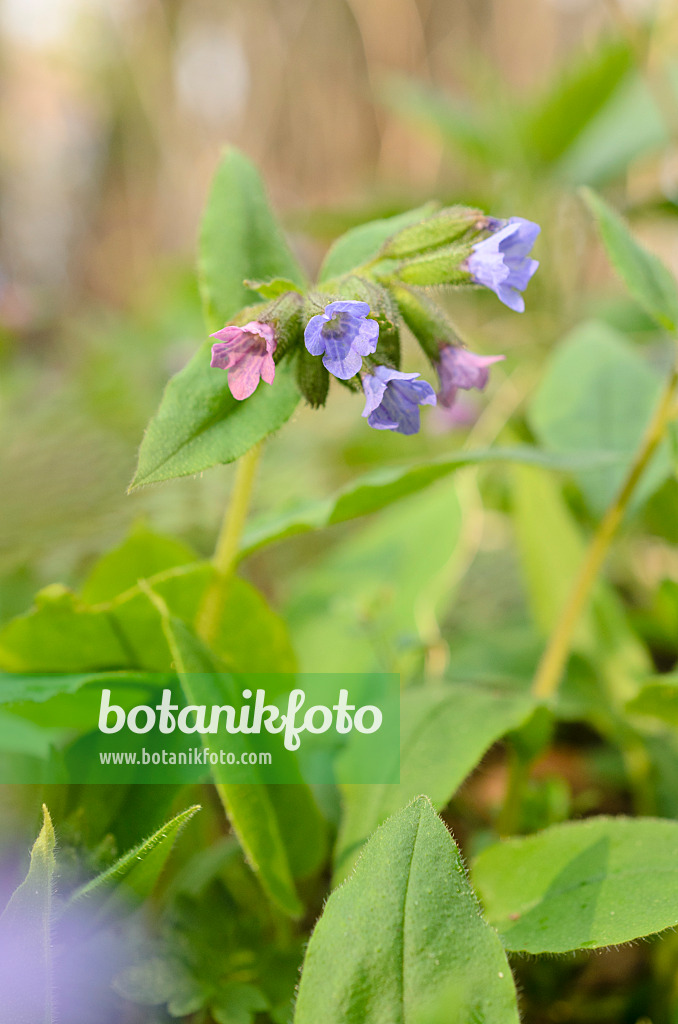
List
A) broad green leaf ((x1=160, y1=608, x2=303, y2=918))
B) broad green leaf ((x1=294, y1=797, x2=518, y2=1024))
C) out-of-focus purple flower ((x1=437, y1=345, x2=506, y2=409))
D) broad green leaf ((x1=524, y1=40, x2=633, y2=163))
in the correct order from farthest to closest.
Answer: broad green leaf ((x1=524, y1=40, x2=633, y2=163)) < out-of-focus purple flower ((x1=437, y1=345, x2=506, y2=409)) < broad green leaf ((x1=160, y1=608, x2=303, y2=918)) < broad green leaf ((x1=294, y1=797, x2=518, y2=1024))

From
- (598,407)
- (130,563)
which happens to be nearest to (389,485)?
(130,563)

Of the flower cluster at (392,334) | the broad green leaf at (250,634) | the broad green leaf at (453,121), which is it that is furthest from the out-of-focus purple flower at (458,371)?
the broad green leaf at (453,121)

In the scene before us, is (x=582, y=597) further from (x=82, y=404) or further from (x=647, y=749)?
(x=82, y=404)

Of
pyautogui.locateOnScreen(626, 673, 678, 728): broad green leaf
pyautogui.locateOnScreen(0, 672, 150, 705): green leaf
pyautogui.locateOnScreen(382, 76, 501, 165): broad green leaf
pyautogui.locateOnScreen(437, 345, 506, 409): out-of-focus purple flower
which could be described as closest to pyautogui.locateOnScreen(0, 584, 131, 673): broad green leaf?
pyautogui.locateOnScreen(0, 672, 150, 705): green leaf

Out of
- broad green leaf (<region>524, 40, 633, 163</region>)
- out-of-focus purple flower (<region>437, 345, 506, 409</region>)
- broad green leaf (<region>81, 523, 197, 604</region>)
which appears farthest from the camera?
broad green leaf (<region>524, 40, 633, 163</region>)

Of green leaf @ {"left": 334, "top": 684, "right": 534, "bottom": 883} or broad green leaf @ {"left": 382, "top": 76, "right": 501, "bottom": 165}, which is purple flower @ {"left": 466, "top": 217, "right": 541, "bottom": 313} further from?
broad green leaf @ {"left": 382, "top": 76, "right": 501, "bottom": 165}

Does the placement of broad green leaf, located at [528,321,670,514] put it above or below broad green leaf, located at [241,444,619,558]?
above
